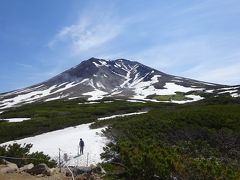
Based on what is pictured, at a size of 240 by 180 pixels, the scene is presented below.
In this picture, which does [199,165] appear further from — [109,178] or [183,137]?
[183,137]

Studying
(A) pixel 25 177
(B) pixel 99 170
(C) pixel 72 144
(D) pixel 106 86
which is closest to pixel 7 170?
(A) pixel 25 177

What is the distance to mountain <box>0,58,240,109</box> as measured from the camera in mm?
117500

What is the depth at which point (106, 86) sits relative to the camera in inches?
5876

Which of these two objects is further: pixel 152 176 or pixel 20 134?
pixel 20 134

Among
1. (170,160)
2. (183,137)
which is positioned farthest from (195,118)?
(170,160)

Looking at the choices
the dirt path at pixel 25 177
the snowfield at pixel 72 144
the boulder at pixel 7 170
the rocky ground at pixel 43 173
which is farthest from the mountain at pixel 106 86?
the dirt path at pixel 25 177

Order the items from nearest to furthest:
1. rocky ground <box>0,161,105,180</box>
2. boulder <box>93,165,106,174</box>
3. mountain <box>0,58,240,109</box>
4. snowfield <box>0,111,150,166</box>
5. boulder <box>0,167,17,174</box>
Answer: rocky ground <box>0,161,105,180</box> → boulder <box>93,165,106,174</box> → boulder <box>0,167,17,174</box> → snowfield <box>0,111,150,166</box> → mountain <box>0,58,240,109</box>

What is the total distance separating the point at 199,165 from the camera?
12086 mm

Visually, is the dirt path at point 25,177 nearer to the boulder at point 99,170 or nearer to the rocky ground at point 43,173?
the rocky ground at point 43,173

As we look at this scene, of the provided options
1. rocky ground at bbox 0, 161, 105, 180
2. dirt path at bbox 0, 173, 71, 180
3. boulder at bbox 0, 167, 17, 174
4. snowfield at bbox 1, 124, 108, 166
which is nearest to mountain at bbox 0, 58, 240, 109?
snowfield at bbox 1, 124, 108, 166

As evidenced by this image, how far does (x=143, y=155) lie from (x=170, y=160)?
117cm

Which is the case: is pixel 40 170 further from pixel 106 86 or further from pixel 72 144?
pixel 106 86

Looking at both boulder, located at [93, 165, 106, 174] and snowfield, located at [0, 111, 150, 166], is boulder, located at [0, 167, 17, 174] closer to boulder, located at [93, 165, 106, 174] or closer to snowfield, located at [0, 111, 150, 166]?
boulder, located at [93, 165, 106, 174]

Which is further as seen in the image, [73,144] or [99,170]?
[73,144]
